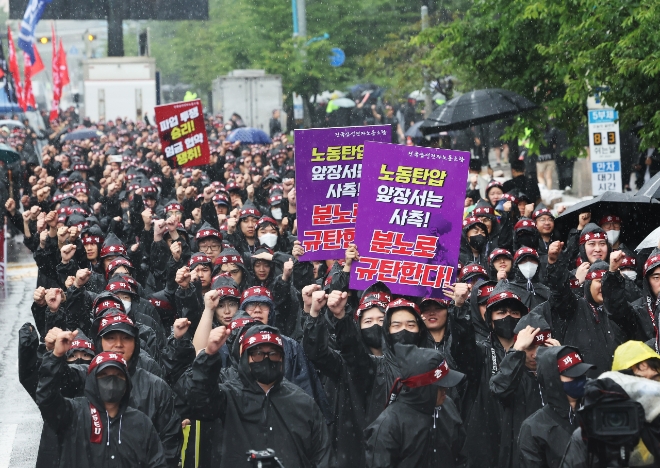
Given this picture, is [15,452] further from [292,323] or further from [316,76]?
[316,76]

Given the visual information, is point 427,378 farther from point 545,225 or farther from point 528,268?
point 545,225

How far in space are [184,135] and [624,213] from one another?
7283 millimetres

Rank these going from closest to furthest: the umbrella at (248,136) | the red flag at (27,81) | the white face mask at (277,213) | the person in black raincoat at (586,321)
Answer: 1. the person in black raincoat at (586,321)
2. the white face mask at (277,213)
3. the umbrella at (248,136)
4. the red flag at (27,81)

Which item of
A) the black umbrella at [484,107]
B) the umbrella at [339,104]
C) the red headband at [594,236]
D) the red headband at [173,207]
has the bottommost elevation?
the red headband at [594,236]

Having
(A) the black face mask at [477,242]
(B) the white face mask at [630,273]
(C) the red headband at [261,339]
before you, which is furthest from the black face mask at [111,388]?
(A) the black face mask at [477,242]

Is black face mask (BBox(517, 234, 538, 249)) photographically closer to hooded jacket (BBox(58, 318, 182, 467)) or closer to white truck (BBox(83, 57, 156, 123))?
hooded jacket (BBox(58, 318, 182, 467))

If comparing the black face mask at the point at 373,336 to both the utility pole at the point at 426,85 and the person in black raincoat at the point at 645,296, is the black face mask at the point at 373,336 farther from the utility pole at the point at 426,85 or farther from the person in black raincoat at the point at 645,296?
the utility pole at the point at 426,85

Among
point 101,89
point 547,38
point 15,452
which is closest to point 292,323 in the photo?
point 15,452

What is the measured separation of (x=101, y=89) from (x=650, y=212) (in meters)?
37.9

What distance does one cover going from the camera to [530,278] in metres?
9.35

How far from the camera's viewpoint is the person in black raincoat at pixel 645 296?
8.28 m

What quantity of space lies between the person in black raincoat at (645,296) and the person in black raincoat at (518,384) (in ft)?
4.30

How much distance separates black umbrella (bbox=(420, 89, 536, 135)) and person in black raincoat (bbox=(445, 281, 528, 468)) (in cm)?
915

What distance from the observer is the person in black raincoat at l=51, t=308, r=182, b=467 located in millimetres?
7109
